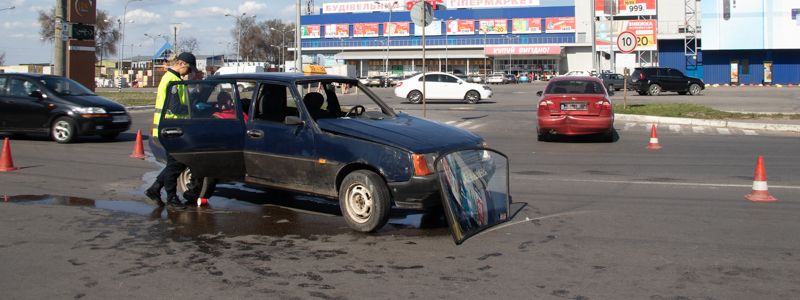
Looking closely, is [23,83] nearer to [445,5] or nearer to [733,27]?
[733,27]

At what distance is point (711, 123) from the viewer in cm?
2131

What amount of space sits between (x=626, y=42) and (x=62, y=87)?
17036 mm

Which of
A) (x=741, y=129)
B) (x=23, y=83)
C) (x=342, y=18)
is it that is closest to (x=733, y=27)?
(x=741, y=129)

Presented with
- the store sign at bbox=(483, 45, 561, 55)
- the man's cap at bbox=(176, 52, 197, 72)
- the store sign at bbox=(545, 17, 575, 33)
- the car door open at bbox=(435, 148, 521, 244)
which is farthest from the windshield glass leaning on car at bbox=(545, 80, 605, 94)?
the store sign at bbox=(545, 17, 575, 33)

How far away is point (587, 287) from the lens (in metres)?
5.24

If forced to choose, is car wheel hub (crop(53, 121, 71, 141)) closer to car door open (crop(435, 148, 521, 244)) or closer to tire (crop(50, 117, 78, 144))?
A: tire (crop(50, 117, 78, 144))

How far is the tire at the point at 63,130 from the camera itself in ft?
49.4

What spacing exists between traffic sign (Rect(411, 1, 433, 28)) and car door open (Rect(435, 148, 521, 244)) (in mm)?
11029

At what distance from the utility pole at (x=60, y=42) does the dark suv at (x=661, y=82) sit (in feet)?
101

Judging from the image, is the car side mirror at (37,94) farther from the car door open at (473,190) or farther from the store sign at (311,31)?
the store sign at (311,31)

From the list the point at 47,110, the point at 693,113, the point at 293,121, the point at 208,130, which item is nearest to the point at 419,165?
the point at 293,121

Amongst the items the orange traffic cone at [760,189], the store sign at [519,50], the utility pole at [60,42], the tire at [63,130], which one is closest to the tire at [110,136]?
the tire at [63,130]

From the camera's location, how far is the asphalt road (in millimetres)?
5262


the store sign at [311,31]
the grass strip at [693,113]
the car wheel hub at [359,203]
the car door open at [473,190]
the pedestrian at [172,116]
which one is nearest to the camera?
the car door open at [473,190]
